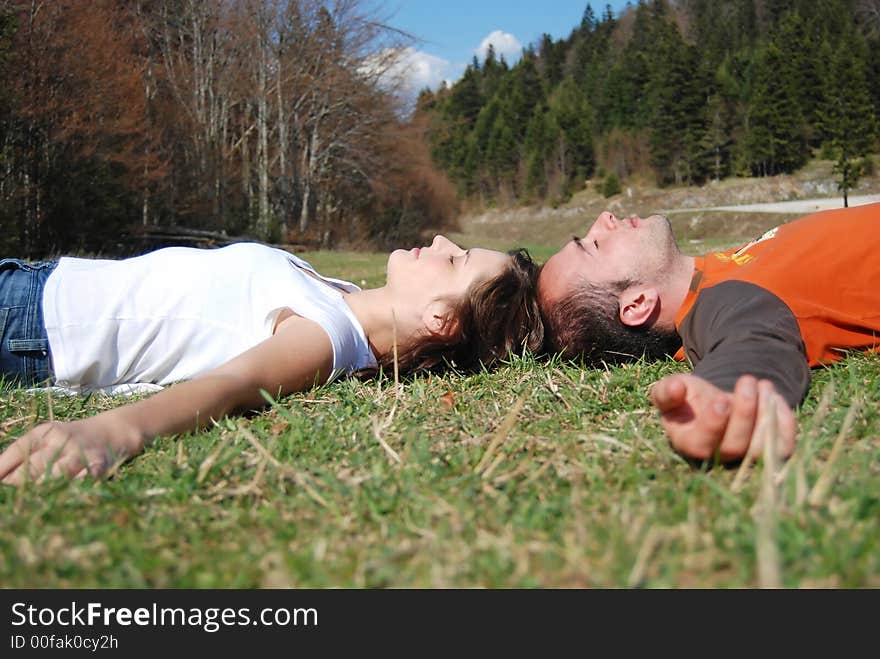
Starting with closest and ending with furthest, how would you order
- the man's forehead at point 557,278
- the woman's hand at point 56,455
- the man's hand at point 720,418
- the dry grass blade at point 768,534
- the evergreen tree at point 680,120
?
the dry grass blade at point 768,534 < the man's hand at point 720,418 < the woman's hand at point 56,455 < the man's forehead at point 557,278 < the evergreen tree at point 680,120

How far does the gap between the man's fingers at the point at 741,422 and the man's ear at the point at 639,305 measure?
4.70ft

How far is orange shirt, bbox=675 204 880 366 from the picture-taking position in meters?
2.73

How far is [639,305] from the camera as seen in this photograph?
9.91 ft

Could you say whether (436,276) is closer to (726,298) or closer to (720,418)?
(726,298)

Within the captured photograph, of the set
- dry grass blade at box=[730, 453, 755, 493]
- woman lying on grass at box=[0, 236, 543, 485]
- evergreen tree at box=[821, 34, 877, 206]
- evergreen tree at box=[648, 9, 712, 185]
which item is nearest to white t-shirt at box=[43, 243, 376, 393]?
woman lying on grass at box=[0, 236, 543, 485]

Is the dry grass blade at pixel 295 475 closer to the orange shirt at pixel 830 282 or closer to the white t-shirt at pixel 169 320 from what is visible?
the white t-shirt at pixel 169 320

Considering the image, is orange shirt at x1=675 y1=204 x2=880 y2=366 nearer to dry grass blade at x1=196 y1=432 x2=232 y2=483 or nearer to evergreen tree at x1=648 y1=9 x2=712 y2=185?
dry grass blade at x1=196 y1=432 x2=232 y2=483

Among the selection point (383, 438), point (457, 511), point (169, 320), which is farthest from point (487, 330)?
point (457, 511)

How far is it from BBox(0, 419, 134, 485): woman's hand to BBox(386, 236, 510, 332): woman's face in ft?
4.87

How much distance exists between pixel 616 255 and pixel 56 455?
2198mm

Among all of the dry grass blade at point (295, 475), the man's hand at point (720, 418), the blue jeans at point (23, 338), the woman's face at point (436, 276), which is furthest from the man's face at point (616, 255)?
the blue jeans at point (23, 338)

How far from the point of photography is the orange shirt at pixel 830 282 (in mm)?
Result: 2732
